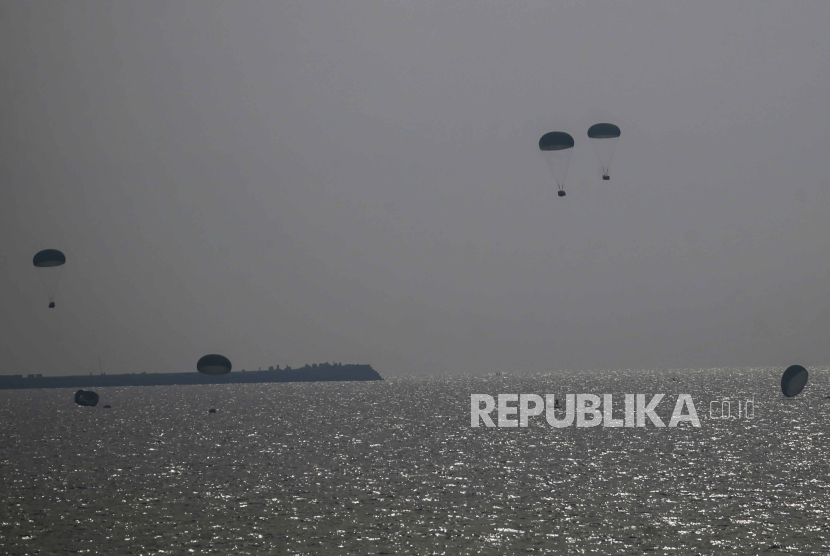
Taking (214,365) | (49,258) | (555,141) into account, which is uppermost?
(555,141)

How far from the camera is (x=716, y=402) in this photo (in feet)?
505

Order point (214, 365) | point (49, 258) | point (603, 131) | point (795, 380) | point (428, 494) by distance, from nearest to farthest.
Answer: point (428, 494)
point (603, 131)
point (49, 258)
point (214, 365)
point (795, 380)

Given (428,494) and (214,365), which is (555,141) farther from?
(214,365)

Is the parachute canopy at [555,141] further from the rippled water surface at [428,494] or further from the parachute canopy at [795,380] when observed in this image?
Answer: the parachute canopy at [795,380]

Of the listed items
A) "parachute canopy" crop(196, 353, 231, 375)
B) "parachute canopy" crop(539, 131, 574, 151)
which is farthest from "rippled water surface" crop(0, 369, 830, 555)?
"parachute canopy" crop(539, 131, 574, 151)

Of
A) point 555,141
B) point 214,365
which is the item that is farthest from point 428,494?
point 214,365

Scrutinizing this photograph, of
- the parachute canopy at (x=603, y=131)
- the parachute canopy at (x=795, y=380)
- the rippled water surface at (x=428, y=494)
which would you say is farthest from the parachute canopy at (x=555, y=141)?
the parachute canopy at (x=795, y=380)

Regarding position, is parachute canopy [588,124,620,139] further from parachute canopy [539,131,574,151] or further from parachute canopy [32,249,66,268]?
parachute canopy [32,249,66,268]

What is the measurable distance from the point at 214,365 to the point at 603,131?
3535cm

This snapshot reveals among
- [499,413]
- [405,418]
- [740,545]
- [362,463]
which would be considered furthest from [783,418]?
[740,545]

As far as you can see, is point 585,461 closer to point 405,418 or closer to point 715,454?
point 715,454

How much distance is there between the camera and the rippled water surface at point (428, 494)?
31.5m

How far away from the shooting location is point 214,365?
69562mm

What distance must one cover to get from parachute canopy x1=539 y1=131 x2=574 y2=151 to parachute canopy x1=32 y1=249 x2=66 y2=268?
32.9 metres
